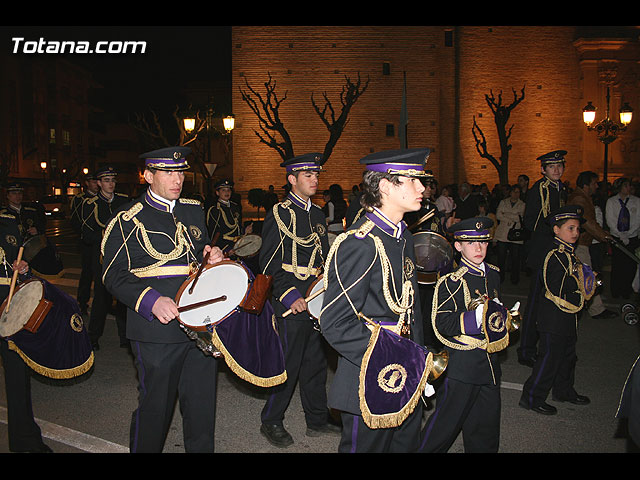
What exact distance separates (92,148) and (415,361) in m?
85.2

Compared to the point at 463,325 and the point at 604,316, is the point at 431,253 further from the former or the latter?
the point at 604,316

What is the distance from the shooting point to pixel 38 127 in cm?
6656

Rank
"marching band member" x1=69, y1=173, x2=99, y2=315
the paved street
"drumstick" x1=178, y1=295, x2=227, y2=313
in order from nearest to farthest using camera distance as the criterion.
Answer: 1. "drumstick" x1=178, y1=295, x2=227, y2=313
2. the paved street
3. "marching band member" x1=69, y1=173, x2=99, y2=315

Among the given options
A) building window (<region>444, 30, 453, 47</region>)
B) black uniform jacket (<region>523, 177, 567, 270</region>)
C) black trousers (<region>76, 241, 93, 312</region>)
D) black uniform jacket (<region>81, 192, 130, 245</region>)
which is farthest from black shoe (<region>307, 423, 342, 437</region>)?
building window (<region>444, 30, 453, 47</region>)

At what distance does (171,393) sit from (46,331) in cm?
125

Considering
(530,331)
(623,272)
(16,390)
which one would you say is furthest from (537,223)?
(16,390)

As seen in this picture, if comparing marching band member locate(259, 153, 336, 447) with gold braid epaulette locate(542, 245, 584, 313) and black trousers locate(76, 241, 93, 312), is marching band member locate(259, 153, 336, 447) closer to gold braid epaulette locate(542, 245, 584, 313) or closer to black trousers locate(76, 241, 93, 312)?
gold braid epaulette locate(542, 245, 584, 313)

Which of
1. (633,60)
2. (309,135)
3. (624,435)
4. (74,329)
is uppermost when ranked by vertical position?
(633,60)

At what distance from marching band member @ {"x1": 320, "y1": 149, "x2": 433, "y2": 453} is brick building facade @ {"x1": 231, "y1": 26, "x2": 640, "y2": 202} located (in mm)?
29905

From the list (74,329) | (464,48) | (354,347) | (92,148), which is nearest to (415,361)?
(354,347)

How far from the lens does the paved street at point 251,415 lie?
526 cm

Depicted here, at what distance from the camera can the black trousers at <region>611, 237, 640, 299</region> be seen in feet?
39.3

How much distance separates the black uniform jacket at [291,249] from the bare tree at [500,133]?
30.6 m

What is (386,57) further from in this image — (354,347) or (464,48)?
(354,347)
